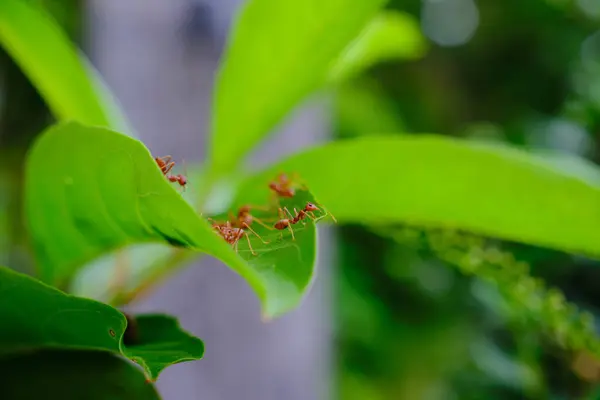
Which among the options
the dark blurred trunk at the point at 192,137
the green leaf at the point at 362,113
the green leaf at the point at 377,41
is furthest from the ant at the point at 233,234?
the green leaf at the point at 362,113

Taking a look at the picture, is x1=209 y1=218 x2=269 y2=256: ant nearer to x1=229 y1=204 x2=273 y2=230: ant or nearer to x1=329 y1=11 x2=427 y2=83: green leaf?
x1=229 y1=204 x2=273 y2=230: ant

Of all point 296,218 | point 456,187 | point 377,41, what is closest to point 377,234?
point 377,41

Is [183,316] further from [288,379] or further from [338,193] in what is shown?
[338,193]

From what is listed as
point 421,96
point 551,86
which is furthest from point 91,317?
point 421,96

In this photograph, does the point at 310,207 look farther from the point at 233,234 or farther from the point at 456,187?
the point at 456,187

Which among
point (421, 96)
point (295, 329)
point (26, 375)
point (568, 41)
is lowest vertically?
point (26, 375)

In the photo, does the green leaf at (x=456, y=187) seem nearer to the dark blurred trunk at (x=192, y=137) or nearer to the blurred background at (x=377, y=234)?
the blurred background at (x=377, y=234)
